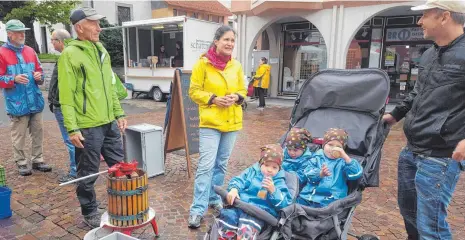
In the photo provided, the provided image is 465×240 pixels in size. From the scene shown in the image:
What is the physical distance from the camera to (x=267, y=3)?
39.9ft

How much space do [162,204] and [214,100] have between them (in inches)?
64.1

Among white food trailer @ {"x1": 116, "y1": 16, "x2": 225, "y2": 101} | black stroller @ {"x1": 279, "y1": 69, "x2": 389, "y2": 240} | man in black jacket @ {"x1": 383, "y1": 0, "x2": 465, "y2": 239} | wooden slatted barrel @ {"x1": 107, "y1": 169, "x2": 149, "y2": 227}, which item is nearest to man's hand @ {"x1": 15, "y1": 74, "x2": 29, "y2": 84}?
wooden slatted barrel @ {"x1": 107, "y1": 169, "x2": 149, "y2": 227}

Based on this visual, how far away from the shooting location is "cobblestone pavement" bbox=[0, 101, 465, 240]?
11.8ft

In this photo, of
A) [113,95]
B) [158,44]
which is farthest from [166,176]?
[158,44]

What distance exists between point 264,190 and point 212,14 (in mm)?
28374

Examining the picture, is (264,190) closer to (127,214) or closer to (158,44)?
(127,214)

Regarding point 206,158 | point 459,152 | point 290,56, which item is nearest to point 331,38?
point 290,56

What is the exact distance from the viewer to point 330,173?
270cm

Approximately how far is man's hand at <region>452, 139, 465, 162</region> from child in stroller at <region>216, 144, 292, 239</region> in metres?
1.11

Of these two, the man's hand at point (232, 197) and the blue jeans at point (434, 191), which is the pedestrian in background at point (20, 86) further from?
the blue jeans at point (434, 191)

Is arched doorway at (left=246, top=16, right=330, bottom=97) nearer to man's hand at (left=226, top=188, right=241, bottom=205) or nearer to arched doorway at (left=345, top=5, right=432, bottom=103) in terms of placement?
arched doorway at (left=345, top=5, right=432, bottom=103)

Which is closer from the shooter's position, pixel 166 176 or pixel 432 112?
pixel 432 112

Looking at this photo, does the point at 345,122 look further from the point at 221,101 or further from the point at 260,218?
the point at 260,218

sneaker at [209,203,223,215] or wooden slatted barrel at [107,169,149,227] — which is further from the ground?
wooden slatted barrel at [107,169,149,227]
